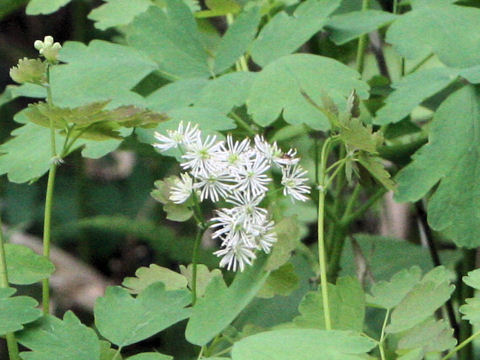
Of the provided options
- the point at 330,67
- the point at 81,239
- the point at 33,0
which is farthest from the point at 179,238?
the point at 330,67

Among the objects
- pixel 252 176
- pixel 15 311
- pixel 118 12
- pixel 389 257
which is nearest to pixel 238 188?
pixel 252 176

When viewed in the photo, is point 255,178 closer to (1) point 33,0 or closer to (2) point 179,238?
(1) point 33,0

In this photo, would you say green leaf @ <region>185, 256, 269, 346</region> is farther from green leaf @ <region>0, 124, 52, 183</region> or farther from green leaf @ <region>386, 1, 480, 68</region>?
green leaf @ <region>386, 1, 480, 68</region>

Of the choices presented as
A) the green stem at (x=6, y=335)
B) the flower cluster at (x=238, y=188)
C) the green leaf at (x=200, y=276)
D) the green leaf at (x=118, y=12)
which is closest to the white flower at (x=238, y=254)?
the flower cluster at (x=238, y=188)

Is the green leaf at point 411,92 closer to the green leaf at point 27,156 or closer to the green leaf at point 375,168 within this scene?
the green leaf at point 375,168

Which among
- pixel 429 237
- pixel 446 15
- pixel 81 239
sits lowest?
pixel 81 239

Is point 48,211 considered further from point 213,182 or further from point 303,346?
point 303,346

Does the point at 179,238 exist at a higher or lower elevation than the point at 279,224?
lower
